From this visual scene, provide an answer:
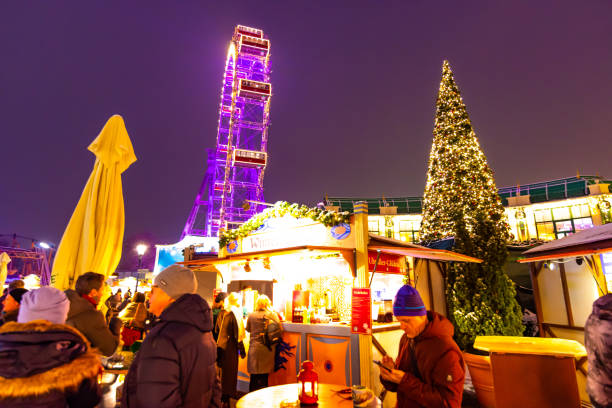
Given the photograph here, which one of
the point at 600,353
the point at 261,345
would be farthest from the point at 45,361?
the point at 261,345

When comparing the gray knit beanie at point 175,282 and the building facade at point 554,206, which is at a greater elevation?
the building facade at point 554,206

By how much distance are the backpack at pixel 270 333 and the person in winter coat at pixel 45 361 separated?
15.1ft

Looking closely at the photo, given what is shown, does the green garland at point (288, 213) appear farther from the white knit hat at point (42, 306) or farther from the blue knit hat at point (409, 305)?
the white knit hat at point (42, 306)

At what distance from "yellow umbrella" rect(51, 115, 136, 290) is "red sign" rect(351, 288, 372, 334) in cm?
411

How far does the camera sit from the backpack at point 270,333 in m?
6.71

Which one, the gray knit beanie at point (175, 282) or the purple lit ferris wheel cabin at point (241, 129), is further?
the purple lit ferris wheel cabin at point (241, 129)

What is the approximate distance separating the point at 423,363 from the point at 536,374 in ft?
10.4

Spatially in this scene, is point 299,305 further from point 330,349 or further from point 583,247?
point 583,247

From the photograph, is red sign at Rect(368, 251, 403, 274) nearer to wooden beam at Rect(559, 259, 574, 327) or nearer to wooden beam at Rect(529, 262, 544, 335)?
wooden beam at Rect(529, 262, 544, 335)

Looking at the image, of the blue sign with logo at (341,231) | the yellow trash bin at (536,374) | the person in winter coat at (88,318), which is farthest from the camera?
the blue sign with logo at (341,231)

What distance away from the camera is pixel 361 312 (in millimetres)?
6273

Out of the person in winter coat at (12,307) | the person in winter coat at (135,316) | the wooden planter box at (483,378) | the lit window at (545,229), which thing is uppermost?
the lit window at (545,229)

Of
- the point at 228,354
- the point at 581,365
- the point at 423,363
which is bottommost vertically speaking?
the point at 581,365

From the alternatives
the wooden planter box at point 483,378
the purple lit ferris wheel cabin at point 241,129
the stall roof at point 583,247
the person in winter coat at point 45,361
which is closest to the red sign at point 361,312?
the wooden planter box at point 483,378
